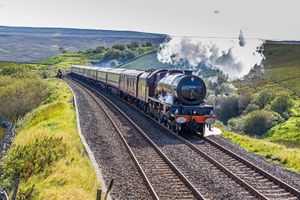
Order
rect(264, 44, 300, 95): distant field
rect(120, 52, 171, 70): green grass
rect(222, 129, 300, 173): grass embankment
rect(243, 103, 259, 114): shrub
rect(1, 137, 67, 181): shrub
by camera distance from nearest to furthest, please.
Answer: rect(1, 137, 67, 181): shrub
rect(222, 129, 300, 173): grass embankment
rect(243, 103, 259, 114): shrub
rect(264, 44, 300, 95): distant field
rect(120, 52, 171, 70): green grass

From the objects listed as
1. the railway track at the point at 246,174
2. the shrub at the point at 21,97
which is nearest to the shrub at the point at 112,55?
the shrub at the point at 21,97

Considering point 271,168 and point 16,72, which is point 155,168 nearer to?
point 271,168

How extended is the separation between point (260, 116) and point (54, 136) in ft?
84.3

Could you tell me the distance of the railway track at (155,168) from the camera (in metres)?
14.1

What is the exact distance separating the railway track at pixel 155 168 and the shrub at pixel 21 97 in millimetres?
24021

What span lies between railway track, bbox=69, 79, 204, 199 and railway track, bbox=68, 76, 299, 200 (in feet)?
1.85

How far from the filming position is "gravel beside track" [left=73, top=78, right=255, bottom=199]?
560 inches

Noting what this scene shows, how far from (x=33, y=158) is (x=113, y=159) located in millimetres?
3259

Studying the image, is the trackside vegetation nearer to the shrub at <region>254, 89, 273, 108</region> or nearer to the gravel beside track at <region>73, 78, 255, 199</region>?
the gravel beside track at <region>73, 78, 255, 199</region>

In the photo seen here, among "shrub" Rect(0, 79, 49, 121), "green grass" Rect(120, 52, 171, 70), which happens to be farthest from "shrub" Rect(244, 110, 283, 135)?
"green grass" Rect(120, 52, 171, 70)

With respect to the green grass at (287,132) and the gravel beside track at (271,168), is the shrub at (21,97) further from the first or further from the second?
the gravel beside track at (271,168)

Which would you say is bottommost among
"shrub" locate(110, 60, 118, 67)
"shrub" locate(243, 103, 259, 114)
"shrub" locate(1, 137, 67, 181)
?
"shrub" locate(243, 103, 259, 114)

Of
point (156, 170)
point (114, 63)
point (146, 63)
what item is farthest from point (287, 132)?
point (114, 63)

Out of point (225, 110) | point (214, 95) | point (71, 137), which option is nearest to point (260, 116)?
point (225, 110)
